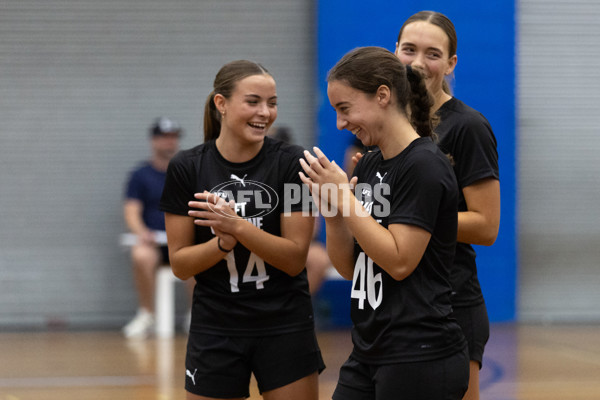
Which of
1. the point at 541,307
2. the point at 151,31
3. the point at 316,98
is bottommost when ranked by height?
the point at 541,307

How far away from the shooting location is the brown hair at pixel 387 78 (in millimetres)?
2385

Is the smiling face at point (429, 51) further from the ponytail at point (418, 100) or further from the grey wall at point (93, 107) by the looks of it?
the grey wall at point (93, 107)

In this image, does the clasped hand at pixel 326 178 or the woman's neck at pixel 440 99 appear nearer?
the clasped hand at pixel 326 178

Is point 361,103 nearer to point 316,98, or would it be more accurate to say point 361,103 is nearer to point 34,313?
point 316,98

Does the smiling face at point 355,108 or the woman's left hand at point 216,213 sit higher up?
the smiling face at point 355,108

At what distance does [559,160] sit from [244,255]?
21.0ft

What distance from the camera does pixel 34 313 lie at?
831 cm

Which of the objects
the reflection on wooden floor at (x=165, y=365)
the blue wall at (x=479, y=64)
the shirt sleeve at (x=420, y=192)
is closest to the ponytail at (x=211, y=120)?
the shirt sleeve at (x=420, y=192)

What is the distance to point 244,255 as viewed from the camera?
2980 millimetres

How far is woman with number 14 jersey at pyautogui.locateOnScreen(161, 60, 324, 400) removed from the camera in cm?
293

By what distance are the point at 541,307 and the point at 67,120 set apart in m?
5.14

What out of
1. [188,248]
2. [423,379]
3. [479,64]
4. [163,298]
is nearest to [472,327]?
[423,379]

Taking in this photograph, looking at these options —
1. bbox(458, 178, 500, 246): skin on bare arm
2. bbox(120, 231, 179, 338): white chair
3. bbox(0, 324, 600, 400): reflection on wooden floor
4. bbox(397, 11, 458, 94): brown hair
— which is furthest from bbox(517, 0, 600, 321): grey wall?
bbox(458, 178, 500, 246): skin on bare arm

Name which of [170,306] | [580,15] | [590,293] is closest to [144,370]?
[170,306]
